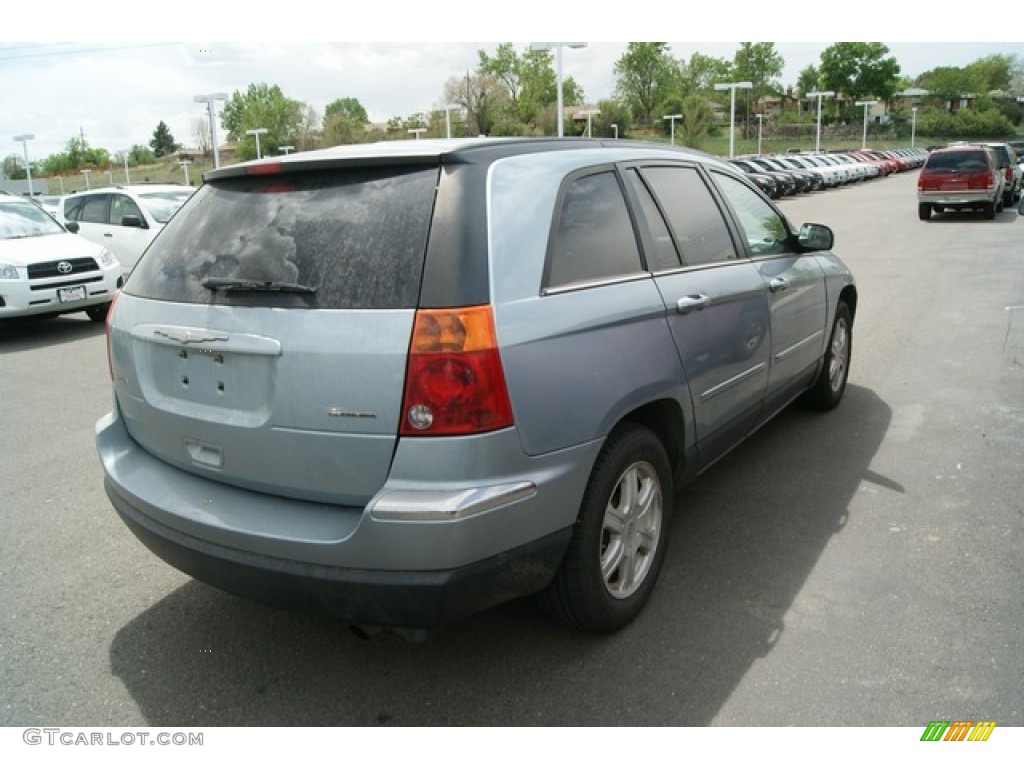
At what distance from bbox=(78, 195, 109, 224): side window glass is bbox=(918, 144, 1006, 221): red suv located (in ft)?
59.9

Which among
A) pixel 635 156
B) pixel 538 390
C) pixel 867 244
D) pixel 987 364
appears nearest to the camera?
pixel 538 390

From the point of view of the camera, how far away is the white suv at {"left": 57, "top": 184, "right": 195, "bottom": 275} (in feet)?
40.6

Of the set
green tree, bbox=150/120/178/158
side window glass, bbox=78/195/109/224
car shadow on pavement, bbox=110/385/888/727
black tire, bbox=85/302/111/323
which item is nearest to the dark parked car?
car shadow on pavement, bbox=110/385/888/727

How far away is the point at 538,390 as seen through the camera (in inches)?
101

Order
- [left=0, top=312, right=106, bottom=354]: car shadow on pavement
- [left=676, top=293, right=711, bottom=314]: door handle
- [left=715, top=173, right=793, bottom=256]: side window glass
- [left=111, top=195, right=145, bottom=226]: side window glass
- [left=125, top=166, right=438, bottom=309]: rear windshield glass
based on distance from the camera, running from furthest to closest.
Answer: [left=111, top=195, right=145, bottom=226]: side window glass
[left=0, top=312, right=106, bottom=354]: car shadow on pavement
[left=715, top=173, right=793, bottom=256]: side window glass
[left=676, top=293, right=711, bottom=314]: door handle
[left=125, top=166, right=438, bottom=309]: rear windshield glass

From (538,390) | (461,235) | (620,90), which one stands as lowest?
(538,390)

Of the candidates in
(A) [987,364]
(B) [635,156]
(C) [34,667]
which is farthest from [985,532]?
(C) [34,667]

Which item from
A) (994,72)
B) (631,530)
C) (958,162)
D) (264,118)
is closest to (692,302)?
(631,530)

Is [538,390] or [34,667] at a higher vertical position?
[538,390]

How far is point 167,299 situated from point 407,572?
4.52 feet

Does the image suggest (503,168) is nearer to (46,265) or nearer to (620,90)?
(46,265)

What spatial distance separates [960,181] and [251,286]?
70.6 ft

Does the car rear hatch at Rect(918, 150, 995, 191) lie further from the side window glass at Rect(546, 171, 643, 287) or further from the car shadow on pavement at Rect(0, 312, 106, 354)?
the side window glass at Rect(546, 171, 643, 287)

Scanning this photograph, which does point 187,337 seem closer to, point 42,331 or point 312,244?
point 312,244
